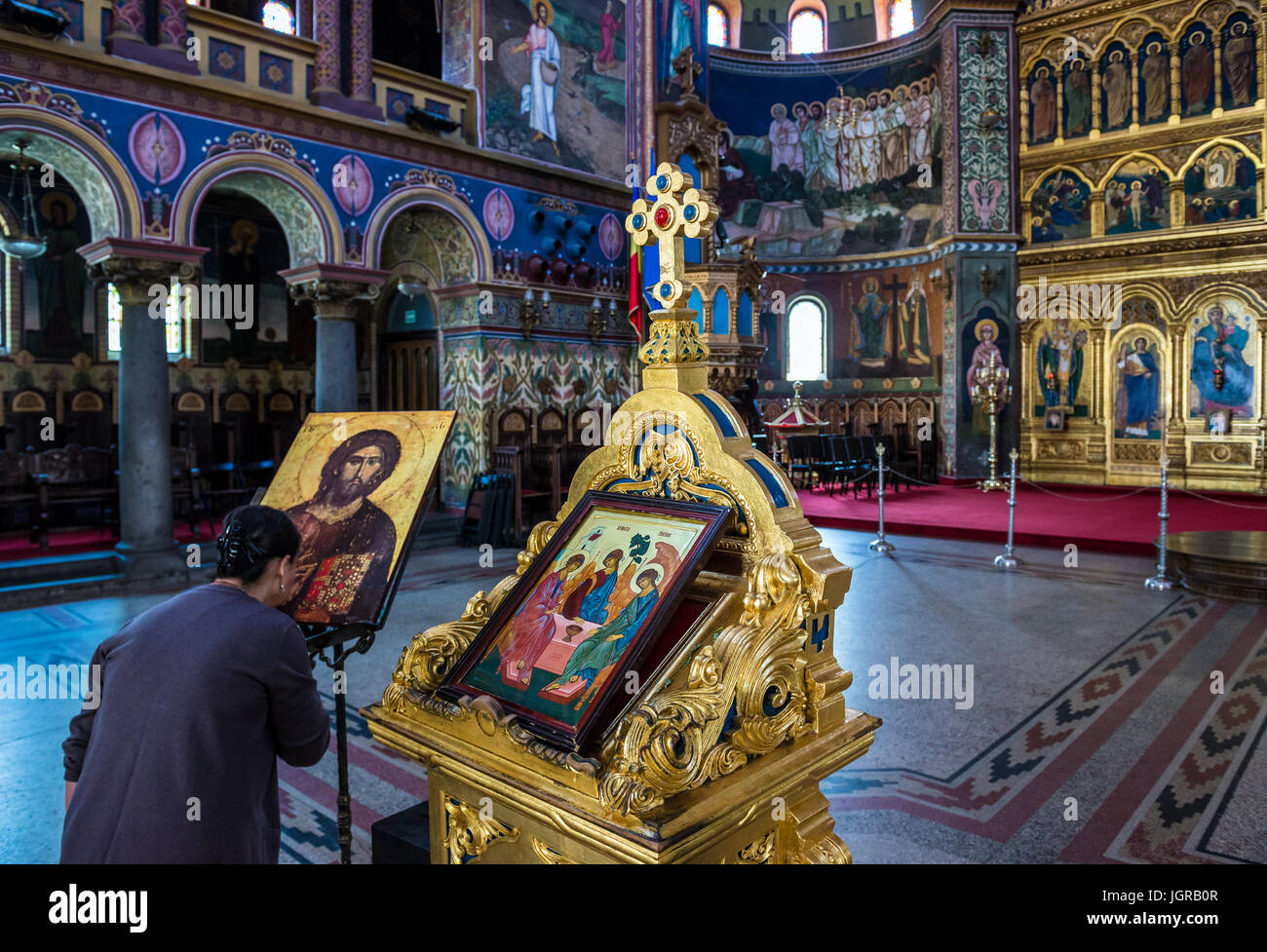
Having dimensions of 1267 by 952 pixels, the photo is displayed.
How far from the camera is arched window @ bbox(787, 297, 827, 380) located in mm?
21172

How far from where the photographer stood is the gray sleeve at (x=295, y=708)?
196 centimetres

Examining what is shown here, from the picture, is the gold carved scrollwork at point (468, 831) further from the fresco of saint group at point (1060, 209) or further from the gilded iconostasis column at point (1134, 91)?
the gilded iconostasis column at point (1134, 91)

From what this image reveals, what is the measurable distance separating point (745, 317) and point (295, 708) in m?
14.4

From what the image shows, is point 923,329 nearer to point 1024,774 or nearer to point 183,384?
point 183,384

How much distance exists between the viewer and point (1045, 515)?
42.4 feet

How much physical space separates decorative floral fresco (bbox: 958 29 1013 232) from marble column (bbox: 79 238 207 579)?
16.1m

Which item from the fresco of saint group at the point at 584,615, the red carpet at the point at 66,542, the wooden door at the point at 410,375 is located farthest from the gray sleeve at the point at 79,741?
the wooden door at the point at 410,375

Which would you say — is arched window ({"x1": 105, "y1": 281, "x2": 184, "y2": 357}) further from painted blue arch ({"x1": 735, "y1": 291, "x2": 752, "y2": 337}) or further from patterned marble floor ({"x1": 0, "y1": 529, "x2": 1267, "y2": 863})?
painted blue arch ({"x1": 735, "y1": 291, "x2": 752, "y2": 337})

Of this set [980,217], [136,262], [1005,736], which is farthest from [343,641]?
[980,217]

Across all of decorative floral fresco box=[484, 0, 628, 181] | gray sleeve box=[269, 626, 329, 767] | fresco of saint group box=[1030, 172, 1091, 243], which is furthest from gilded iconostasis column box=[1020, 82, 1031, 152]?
gray sleeve box=[269, 626, 329, 767]

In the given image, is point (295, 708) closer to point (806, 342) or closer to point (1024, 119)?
point (806, 342)

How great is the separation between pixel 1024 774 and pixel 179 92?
10396 millimetres

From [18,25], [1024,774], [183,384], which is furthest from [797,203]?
[1024,774]

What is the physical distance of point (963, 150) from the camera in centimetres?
1847
